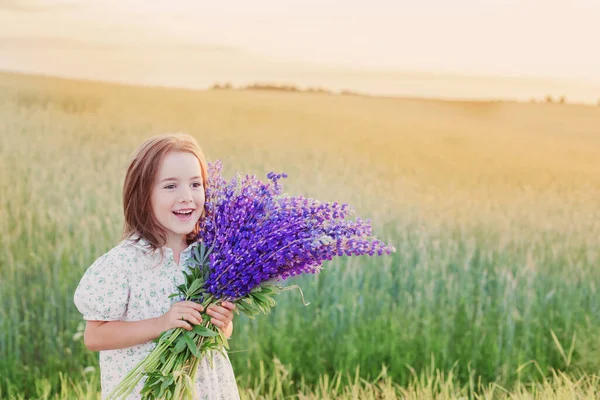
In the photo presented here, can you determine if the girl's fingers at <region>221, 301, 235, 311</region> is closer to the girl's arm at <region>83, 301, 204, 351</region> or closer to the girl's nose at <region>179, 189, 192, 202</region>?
the girl's arm at <region>83, 301, 204, 351</region>

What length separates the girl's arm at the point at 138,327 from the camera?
5.67ft

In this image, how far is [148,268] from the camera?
75.5 inches

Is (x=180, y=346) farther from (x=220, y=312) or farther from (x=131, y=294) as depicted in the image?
(x=131, y=294)

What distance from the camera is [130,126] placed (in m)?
5.54

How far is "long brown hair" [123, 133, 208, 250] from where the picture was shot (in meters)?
1.88

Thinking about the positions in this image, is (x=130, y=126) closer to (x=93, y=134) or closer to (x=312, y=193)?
(x=93, y=134)

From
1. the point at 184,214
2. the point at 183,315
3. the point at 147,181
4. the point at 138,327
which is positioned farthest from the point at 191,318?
the point at 147,181

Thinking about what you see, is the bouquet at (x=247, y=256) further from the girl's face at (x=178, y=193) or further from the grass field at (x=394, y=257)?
the grass field at (x=394, y=257)

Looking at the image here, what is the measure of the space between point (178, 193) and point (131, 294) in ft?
1.04

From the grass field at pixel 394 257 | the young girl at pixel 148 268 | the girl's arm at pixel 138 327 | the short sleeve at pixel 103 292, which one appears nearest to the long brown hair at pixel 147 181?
the young girl at pixel 148 268

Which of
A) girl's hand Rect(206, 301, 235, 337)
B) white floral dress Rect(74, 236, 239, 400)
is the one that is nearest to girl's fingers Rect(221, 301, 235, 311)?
girl's hand Rect(206, 301, 235, 337)

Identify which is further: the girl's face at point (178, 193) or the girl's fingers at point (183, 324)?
the girl's face at point (178, 193)

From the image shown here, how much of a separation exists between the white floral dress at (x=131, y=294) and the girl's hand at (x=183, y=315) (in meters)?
0.15

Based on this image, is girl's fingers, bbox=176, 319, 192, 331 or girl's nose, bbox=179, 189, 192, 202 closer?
girl's fingers, bbox=176, 319, 192, 331
